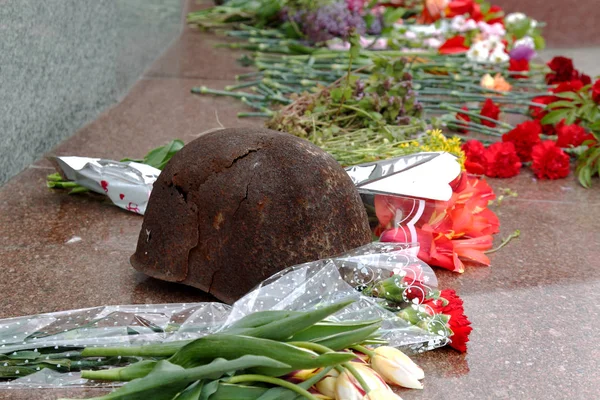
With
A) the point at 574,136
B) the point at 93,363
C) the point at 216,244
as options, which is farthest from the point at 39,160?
the point at 574,136

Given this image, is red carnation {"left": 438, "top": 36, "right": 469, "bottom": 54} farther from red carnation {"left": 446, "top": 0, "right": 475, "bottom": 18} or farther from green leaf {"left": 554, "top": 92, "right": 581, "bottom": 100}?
green leaf {"left": 554, "top": 92, "right": 581, "bottom": 100}

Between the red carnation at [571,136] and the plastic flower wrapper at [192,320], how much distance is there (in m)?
2.07

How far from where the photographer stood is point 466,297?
2.61m

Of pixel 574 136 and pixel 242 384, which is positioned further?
pixel 574 136

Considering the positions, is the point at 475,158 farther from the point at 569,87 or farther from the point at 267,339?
the point at 267,339

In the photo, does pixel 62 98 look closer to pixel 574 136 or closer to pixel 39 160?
pixel 39 160

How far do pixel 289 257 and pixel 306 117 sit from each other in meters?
1.74

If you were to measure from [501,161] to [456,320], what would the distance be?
1.88 m

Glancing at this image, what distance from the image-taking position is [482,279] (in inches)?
109

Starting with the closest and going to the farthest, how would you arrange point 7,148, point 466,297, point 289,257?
1. point 289,257
2. point 466,297
3. point 7,148

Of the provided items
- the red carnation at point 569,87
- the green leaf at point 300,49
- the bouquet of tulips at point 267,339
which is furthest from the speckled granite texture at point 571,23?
the bouquet of tulips at point 267,339

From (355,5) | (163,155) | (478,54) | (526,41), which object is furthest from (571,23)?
(163,155)

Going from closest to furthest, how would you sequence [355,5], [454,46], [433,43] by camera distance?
[454,46], [433,43], [355,5]

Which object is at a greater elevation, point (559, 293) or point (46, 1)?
point (46, 1)
